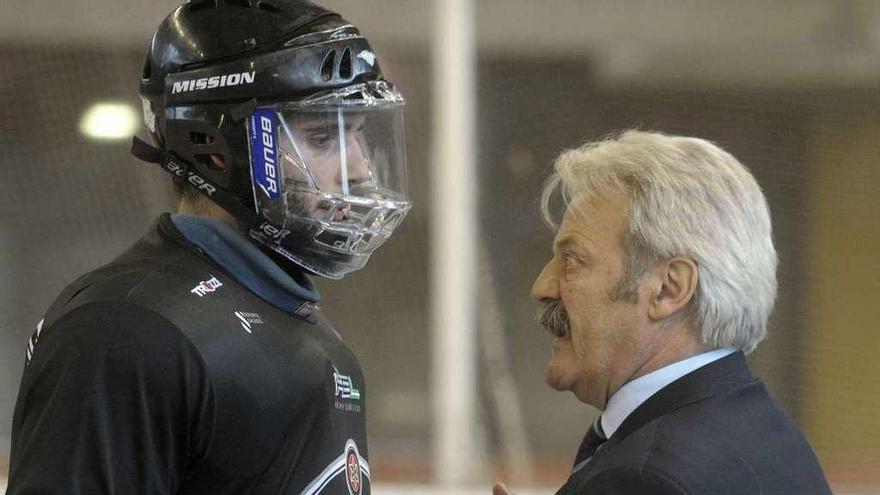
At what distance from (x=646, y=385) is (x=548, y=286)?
0.62ft

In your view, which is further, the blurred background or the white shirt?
the blurred background

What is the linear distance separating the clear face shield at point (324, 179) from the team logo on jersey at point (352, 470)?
24 cm

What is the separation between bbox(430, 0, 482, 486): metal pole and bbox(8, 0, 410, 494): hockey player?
3.88 ft

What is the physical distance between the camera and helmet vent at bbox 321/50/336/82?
5.51ft

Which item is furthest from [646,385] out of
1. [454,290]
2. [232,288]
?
[454,290]

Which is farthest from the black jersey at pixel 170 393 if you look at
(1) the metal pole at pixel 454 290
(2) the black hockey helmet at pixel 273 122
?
(1) the metal pole at pixel 454 290

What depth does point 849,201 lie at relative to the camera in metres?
3.11

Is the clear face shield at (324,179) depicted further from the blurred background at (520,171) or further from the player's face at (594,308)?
the blurred background at (520,171)

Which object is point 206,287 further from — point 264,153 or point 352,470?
point 352,470

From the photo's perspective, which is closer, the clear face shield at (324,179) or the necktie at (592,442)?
the necktie at (592,442)

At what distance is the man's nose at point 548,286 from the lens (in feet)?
5.17

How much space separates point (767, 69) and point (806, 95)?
0.11 m

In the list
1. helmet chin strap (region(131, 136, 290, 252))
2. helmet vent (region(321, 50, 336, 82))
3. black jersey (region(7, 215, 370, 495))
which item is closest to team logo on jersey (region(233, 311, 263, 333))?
black jersey (region(7, 215, 370, 495))

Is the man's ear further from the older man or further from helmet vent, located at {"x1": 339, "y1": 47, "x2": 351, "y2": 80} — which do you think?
helmet vent, located at {"x1": 339, "y1": 47, "x2": 351, "y2": 80}
